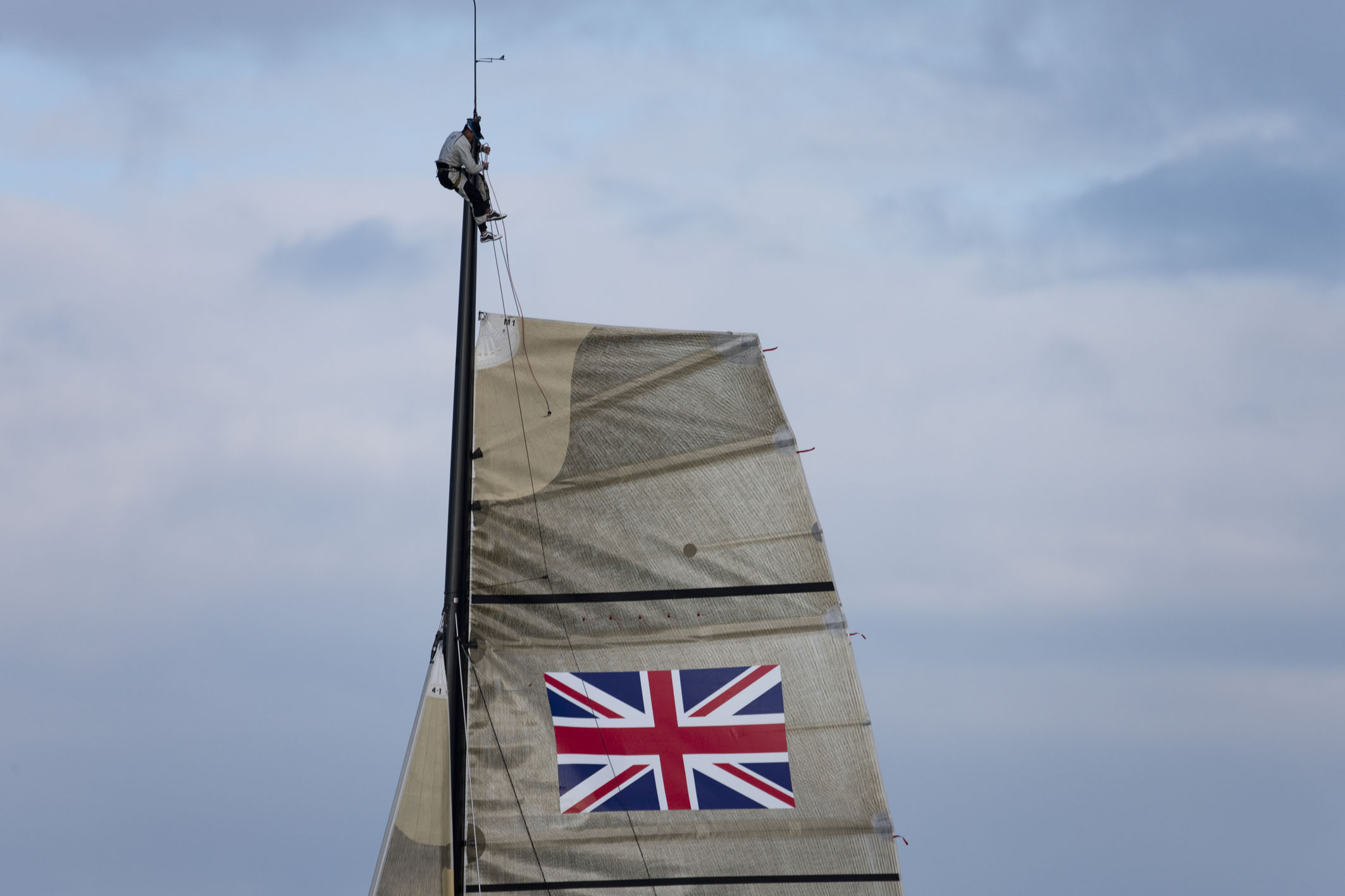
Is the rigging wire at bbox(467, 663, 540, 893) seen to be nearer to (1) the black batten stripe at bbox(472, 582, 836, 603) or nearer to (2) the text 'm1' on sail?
(2) the text 'm1' on sail

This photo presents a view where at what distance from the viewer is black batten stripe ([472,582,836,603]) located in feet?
43.7

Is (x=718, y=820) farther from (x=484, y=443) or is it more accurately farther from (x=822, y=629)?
(x=484, y=443)

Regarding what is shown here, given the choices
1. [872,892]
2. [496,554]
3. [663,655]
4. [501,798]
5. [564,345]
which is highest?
[564,345]

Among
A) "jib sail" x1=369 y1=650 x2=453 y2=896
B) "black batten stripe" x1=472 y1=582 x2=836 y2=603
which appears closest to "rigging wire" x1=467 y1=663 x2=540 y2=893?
"jib sail" x1=369 y1=650 x2=453 y2=896

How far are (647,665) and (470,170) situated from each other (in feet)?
13.2

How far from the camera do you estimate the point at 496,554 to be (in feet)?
44.4

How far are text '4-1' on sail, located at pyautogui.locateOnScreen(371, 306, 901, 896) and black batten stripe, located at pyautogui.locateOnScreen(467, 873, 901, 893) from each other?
14mm

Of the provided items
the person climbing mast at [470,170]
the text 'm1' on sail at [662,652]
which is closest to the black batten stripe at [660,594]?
the text 'm1' on sail at [662,652]

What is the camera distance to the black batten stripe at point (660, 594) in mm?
13305

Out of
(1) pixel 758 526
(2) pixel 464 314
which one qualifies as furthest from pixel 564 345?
(1) pixel 758 526

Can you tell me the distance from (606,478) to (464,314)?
170 cm

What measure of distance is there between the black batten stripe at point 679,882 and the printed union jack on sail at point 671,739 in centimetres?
50

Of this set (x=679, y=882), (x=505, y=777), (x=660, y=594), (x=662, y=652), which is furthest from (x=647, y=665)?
(x=679, y=882)

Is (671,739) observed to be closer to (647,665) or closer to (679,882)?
(647,665)
